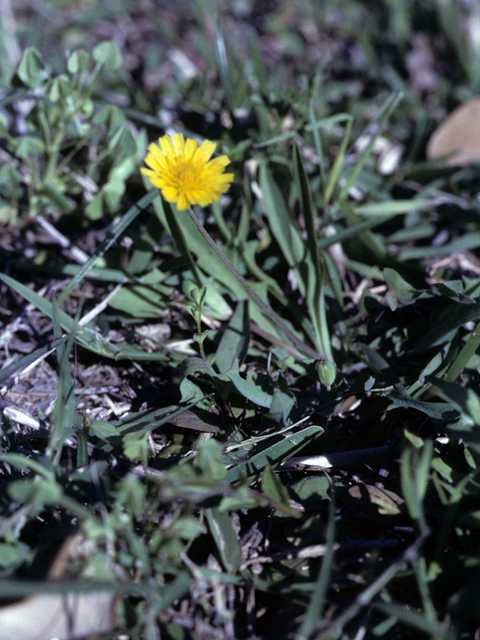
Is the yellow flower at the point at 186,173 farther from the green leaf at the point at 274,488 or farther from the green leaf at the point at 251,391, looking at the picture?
the green leaf at the point at 274,488

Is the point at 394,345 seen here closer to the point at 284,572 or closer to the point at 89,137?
the point at 284,572

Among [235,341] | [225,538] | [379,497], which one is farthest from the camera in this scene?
[235,341]

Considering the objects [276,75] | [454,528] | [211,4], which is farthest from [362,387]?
[211,4]

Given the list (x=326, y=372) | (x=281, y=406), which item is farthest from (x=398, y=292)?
(x=281, y=406)

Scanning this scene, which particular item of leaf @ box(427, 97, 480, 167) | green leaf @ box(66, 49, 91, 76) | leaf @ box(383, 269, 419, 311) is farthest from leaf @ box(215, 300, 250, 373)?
leaf @ box(427, 97, 480, 167)

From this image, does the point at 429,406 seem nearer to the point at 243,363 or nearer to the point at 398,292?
the point at 398,292

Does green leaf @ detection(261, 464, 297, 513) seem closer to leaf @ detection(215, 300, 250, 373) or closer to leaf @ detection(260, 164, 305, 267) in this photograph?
leaf @ detection(215, 300, 250, 373)

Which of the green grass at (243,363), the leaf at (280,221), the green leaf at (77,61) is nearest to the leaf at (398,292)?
the green grass at (243,363)
